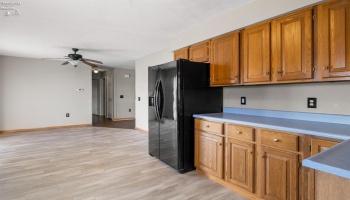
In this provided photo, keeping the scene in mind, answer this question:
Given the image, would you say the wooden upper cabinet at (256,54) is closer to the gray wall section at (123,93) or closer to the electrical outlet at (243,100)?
the electrical outlet at (243,100)

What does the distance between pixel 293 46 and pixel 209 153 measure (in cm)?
166

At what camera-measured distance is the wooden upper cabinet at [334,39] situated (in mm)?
1620

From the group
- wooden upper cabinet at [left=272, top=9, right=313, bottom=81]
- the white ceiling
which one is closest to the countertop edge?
wooden upper cabinet at [left=272, top=9, right=313, bottom=81]

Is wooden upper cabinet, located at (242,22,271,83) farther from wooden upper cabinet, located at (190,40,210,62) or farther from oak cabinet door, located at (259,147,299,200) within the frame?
oak cabinet door, located at (259,147,299,200)

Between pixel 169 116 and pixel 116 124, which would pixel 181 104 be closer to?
pixel 169 116

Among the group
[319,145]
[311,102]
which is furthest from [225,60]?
[319,145]

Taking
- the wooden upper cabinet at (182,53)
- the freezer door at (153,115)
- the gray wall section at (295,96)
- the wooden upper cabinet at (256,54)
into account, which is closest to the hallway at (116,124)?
the freezer door at (153,115)

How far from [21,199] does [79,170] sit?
860 millimetres

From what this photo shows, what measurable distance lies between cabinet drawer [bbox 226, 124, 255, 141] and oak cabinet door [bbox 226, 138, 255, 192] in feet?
0.19

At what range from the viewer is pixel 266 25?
2.21 m

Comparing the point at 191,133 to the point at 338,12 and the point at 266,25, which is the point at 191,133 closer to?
the point at 266,25

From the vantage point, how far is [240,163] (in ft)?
7.15

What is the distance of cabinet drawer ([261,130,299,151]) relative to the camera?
1.69 m

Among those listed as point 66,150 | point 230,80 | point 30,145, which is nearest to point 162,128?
point 230,80
